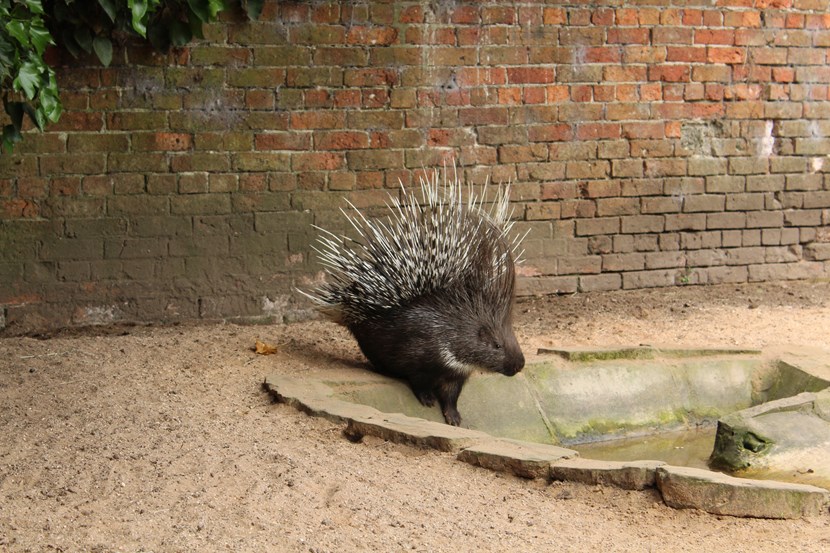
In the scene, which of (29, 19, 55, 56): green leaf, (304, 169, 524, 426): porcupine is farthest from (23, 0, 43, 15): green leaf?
(304, 169, 524, 426): porcupine

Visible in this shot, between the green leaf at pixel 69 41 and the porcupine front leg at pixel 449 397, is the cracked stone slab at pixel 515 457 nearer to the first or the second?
the porcupine front leg at pixel 449 397

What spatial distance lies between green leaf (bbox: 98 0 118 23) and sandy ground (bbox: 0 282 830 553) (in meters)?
1.99

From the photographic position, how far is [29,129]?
6621 mm

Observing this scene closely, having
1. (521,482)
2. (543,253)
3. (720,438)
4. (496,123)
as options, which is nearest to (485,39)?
(496,123)

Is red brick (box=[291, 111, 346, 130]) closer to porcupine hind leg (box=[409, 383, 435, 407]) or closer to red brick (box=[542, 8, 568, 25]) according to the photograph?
red brick (box=[542, 8, 568, 25])

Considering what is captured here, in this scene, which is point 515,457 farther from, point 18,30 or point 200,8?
point 200,8

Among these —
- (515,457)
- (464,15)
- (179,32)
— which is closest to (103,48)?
(179,32)

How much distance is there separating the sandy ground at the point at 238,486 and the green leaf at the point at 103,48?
72.7 inches

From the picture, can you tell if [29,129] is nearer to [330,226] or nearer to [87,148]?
[87,148]

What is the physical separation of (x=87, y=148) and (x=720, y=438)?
423cm

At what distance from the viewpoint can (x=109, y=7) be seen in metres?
6.23

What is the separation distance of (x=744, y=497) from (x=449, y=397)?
7.33ft

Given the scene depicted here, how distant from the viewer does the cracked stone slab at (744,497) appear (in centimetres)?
386

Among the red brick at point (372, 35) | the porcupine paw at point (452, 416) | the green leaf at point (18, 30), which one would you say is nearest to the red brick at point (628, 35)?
the red brick at point (372, 35)
